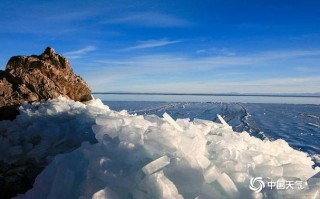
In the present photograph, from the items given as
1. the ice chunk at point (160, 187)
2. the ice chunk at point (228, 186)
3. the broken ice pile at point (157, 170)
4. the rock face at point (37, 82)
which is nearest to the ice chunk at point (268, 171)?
the broken ice pile at point (157, 170)

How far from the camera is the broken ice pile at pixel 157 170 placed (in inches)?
173

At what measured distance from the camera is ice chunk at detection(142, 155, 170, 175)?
4516 mm

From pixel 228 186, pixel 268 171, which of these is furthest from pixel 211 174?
pixel 268 171

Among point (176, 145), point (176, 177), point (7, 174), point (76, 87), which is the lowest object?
point (7, 174)

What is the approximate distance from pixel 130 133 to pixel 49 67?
571cm

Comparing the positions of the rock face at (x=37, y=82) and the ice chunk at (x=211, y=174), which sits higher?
the rock face at (x=37, y=82)

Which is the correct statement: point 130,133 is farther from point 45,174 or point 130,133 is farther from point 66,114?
point 66,114

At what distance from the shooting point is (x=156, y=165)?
458cm

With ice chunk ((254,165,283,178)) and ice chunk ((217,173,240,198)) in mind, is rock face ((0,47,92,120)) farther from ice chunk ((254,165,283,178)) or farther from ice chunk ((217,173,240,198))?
ice chunk ((254,165,283,178))

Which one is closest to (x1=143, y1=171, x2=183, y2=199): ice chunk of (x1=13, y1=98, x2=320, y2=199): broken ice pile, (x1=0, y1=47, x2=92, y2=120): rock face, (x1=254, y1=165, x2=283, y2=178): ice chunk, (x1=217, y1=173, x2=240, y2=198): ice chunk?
(x1=13, y1=98, x2=320, y2=199): broken ice pile

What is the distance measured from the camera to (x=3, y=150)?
275 inches

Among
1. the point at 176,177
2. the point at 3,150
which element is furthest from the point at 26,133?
the point at 176,177

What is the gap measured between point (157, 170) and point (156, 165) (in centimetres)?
7

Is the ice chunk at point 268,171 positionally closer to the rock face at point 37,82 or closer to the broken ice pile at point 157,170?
the broken ice pile at point 157,170
